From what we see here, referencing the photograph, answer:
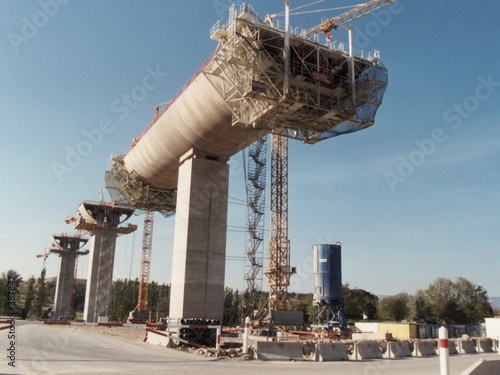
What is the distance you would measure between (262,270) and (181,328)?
1810 inches

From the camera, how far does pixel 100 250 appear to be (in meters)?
59.4

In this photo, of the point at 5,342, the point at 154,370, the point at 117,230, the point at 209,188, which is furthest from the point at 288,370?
the point at 117,230

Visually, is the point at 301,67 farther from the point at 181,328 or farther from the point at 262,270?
the point at 262,270

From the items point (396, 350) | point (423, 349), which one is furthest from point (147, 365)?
point (423, 349)

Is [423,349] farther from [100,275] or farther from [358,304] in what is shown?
[358,304]

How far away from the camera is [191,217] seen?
26.3 m

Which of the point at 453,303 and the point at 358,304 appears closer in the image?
the point at 453,303

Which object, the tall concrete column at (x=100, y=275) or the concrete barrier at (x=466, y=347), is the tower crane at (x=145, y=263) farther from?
the concrete barrier at (x=466, y=347)

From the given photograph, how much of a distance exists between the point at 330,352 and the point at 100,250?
49141 millimetres

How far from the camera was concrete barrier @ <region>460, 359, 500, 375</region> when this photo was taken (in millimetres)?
8484

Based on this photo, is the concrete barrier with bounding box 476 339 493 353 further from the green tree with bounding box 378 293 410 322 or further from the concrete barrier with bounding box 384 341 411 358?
the green tree with bounding box 378 293 410 322

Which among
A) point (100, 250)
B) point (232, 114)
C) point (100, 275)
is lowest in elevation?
point (100, 275)

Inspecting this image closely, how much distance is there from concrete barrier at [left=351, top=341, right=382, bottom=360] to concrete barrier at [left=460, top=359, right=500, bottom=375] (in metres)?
8.26

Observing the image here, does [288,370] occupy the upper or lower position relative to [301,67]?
lower
